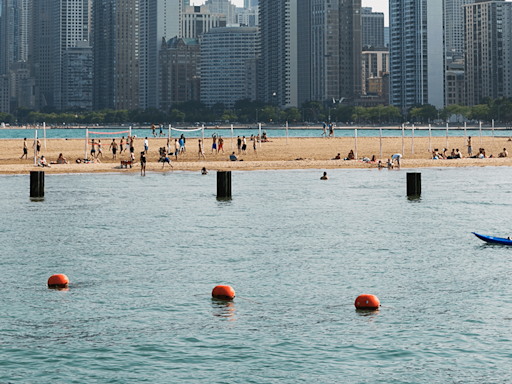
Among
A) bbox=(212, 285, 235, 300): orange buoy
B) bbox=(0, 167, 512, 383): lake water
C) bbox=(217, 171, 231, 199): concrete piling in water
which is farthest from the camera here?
bbox=(217, 171, 231, 199): concrete piling in water

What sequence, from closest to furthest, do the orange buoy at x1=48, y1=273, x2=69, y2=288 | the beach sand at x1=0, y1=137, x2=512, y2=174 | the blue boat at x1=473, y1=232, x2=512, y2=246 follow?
the orange buoy at x1=48, y1=273, x2=69, y2=288
the blue boat at x1=473, y1=232, x2=512, y2=246
the beach sand at x1=0, y1=137, x2=512, y2=174

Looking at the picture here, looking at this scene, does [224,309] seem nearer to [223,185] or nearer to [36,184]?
[223,185]

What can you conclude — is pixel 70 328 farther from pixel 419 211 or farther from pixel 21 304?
pixel 419 211

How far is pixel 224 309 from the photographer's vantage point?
68.5ft

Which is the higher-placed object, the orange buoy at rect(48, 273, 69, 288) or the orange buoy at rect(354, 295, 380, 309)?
the orange buoy at rect(48, 273, 69, 288)

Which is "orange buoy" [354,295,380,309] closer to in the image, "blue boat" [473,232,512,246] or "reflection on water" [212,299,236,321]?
"reflection on water" [212,299,236,321]

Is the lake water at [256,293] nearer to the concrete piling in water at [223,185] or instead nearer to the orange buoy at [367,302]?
the orange buoy at [367,302]

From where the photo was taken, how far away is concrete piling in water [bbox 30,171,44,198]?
47.5 meters

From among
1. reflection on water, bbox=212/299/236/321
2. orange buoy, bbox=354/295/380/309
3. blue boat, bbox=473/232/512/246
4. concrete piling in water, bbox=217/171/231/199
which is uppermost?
concrete piling in water, bbox=217/171/231/199

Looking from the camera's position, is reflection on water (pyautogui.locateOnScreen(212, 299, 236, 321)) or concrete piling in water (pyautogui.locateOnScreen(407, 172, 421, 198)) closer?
reflection on water (pyautogui.locateOnScreen(212, 299, 236, 321))

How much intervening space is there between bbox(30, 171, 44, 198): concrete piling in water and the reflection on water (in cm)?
2841

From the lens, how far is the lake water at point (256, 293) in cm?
1638

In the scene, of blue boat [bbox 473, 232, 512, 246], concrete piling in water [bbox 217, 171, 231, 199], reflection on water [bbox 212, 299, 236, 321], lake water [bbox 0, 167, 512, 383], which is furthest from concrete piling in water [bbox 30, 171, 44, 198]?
reflection on water [bbox 212, 299, 236, 321]

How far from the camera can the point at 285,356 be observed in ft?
55.3
